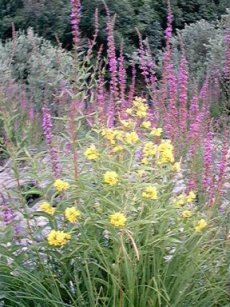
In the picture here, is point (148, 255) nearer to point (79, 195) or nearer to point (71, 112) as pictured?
point (79, 195)

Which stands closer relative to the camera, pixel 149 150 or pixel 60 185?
pixel 60 185

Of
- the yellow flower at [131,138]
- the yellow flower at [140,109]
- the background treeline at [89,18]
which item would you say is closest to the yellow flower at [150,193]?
the yellow flower at [131,138]

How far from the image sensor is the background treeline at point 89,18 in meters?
11.1

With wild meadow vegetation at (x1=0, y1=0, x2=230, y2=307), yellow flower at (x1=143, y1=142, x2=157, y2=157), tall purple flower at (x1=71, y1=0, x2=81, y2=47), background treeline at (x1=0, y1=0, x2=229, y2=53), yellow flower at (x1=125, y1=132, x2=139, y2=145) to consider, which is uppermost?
tall purple flower at (x1=71, y1=0, x2=81, y2=47)

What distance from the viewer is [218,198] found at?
3535 millimetres

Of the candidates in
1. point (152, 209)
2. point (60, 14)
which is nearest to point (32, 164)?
point (152, 209)

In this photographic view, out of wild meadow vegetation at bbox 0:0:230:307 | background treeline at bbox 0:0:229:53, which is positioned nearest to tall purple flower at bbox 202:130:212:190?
wild meadow vegetation at bbox 0:0:230:307

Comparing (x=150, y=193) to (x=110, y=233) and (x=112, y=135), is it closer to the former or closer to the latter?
(x=110, y=233)

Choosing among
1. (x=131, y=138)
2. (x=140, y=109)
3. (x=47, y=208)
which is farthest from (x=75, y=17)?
(x=47, y=208)

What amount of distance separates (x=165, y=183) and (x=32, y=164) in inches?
24.1

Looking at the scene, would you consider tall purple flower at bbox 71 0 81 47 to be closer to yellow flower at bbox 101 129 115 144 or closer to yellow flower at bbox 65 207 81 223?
yellow flower at bbox 101 129 115 144

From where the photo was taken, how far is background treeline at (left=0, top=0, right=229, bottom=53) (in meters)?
11.1

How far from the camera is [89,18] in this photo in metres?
11.1

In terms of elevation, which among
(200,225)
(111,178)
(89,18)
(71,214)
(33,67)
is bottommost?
(89,18)
